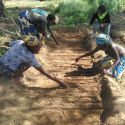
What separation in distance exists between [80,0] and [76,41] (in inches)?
248

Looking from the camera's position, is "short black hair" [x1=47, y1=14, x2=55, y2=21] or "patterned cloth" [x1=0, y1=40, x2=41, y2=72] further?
"short black hair" [x1=47, y1=14, x2=55, y2=21]

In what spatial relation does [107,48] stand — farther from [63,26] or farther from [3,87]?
[63,26]

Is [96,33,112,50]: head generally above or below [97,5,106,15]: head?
above

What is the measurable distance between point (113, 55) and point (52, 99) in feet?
6.14

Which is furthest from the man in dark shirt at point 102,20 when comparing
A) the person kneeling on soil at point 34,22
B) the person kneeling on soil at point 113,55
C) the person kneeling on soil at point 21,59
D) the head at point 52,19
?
the person kneeling on soil at point 21,59

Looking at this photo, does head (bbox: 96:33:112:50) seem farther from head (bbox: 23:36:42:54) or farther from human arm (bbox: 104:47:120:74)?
head (bbox: 23:36:42:54)

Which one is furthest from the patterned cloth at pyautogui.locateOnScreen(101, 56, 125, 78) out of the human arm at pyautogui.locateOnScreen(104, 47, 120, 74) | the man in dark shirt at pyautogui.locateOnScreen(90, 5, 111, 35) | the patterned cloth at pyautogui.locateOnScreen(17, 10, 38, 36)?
the man in dark shirt at pyautogui.locateOnScreen(90, 5, 111, 35)

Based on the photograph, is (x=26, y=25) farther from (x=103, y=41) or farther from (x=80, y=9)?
(x=80, y=9)

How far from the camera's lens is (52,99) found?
6.84 meters

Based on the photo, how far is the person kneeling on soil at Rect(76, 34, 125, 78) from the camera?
25.8ft

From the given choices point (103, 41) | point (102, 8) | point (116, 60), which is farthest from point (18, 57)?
point (102, 8)

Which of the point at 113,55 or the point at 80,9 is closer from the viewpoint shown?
the point at 113,55

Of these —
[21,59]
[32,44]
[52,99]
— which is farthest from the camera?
[21,59]

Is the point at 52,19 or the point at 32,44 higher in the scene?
the point at 32,44
